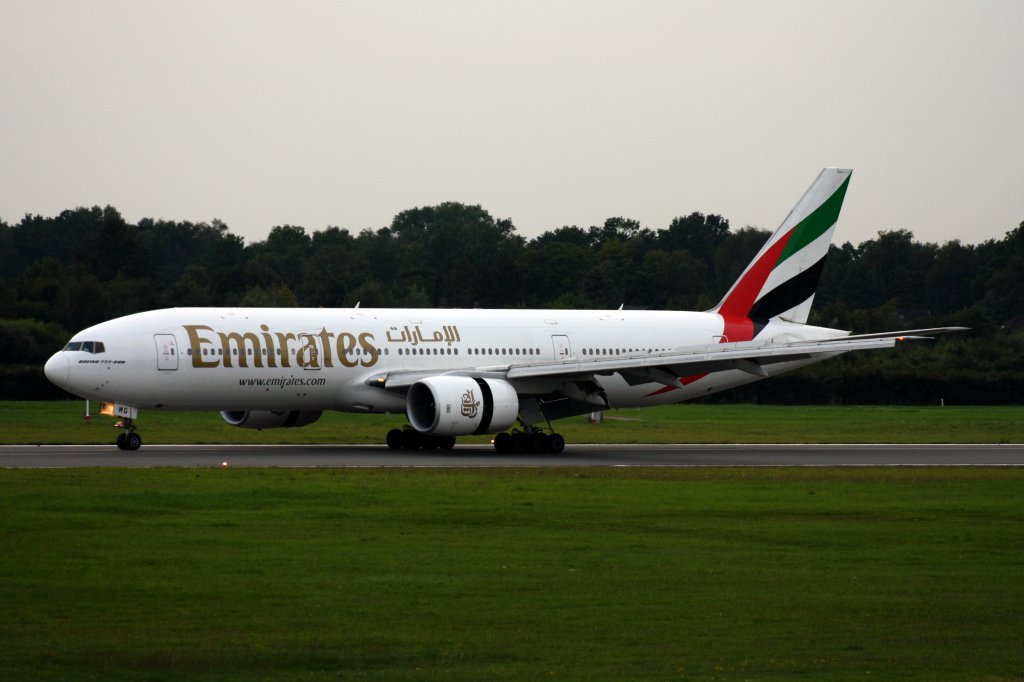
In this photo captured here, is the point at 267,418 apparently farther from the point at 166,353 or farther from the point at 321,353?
A: the point at 166,353

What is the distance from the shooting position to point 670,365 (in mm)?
37969

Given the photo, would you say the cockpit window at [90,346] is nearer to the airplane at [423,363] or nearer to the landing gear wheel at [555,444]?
the airplane at [423,363]

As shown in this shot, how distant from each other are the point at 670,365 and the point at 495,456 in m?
5.10

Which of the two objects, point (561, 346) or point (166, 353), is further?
point (561, 346)

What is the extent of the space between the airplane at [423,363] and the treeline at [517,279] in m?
29.6

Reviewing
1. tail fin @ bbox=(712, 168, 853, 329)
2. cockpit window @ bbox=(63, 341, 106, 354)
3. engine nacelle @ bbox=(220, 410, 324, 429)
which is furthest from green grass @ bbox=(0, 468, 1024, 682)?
tail fin @ bbox=(712, 168, 853, 329)

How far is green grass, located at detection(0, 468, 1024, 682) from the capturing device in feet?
39.6

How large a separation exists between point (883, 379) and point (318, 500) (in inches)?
2200

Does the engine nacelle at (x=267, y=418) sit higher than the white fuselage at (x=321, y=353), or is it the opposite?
the white fuselage at (x=321, y=353)

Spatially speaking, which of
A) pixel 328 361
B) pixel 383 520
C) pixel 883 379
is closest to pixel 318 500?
pixel 383 520

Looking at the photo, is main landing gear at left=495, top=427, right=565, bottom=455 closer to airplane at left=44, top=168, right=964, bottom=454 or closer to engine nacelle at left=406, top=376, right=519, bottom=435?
airplane at left=44, top=168, right=964, bottom=454

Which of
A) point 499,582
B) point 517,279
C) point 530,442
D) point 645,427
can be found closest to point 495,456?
point 530,442

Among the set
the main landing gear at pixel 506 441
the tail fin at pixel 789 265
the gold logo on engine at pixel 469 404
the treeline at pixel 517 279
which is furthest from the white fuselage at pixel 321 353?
the treeline at pixel 517 279

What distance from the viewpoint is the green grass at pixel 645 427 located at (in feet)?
145
